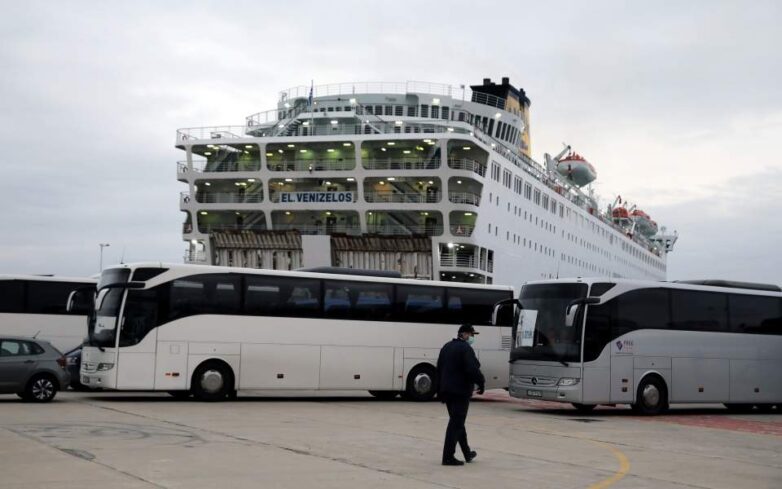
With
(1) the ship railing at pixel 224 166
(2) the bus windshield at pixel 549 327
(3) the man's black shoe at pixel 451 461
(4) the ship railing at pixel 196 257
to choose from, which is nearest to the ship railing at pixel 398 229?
(1) the ship railing at pixel 224 166

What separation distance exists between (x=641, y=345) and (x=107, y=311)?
463 inches

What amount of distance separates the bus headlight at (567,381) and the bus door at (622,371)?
3.31ft

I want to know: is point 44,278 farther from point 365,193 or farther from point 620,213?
point 620,213

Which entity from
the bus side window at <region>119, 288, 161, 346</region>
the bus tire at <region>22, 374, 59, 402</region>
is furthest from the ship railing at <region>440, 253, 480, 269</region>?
the bus tire at <region>22, 374, 59, 402</region>

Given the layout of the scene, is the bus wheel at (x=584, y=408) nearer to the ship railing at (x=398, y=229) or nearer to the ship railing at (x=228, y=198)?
the ship railing at (x=398, y=229)

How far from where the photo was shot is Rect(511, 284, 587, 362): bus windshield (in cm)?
2053

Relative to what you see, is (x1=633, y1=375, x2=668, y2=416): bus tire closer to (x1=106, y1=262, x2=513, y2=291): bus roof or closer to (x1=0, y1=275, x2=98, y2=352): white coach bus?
(x1=106, y1=262, x2=513, y2=291): bus roof

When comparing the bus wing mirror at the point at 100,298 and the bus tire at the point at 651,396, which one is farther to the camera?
the bus tire at the point at 651,396

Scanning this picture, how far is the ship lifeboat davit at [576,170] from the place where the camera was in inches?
3248

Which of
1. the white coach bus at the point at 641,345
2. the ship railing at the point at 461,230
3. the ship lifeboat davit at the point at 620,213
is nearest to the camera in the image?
the white coach bus at the point at 641,345

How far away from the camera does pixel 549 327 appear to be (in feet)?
68.2

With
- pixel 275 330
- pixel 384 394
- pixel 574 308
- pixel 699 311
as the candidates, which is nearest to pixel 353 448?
pixel 574 308

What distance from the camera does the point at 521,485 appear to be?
9875 millimetres

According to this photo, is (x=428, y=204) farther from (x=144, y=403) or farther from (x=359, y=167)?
(x=144, y=403)
